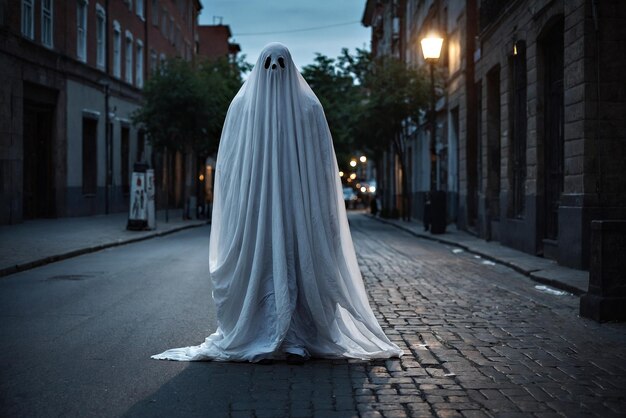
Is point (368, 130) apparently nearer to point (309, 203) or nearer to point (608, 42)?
point (608, 42)

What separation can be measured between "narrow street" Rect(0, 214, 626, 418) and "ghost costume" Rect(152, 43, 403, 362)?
0.18m

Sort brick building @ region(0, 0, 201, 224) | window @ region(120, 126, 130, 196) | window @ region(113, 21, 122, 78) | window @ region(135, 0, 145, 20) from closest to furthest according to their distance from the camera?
brick building @ region(0, 0, 201, 224), window @ region(113, 21, 122, 78), window @ region(120, 126, 130, 196), window @ region(135, 0, 145, 20)

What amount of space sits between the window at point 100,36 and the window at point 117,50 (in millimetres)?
1535

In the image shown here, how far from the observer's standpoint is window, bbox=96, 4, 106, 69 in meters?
31.8

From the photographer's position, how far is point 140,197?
22281 mm

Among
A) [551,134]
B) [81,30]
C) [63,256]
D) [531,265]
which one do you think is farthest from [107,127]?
[531,265]

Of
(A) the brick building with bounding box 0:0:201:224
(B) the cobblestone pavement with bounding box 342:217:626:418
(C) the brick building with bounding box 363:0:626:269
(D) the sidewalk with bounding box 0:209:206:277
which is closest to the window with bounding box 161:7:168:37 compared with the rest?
(A) the brick building with bounding box 0:0:201:224

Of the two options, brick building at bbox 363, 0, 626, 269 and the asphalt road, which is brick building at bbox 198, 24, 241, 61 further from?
the asphalt road

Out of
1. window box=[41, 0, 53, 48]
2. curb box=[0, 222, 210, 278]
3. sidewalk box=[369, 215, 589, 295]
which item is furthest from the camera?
window box=[41, 0, 53, 48]

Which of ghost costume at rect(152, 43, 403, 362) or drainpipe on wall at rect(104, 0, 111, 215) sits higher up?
drainpipe on wall at rect(104, 0, 111, 215)

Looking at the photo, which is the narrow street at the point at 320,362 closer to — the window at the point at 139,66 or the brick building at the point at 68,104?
the brick building at the point at 68,104

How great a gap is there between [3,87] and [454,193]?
49.8 ft

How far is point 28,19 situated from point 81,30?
5.54 metres

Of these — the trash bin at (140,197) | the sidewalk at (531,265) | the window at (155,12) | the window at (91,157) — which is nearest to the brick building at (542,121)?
the sidewalk at (531,265)
